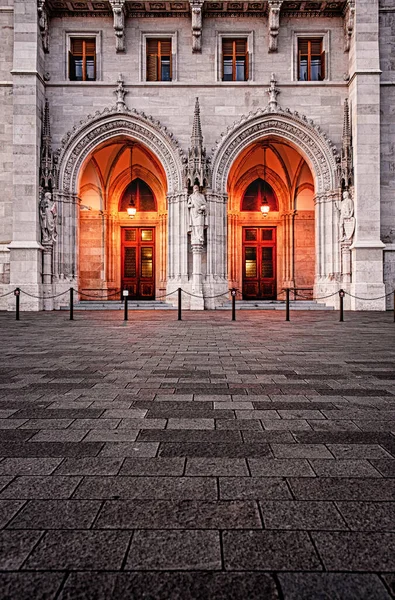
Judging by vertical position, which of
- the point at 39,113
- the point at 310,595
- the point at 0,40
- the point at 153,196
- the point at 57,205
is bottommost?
the point at 310,595

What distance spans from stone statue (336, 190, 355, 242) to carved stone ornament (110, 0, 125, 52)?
11459mm

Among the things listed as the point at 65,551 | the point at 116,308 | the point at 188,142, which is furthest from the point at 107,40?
the point at 65,551

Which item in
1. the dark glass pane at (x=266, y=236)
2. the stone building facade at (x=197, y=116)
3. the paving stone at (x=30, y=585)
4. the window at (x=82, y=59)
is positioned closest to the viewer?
the paving stone at (x=30, y=585)

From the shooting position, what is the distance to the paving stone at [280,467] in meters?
2.40

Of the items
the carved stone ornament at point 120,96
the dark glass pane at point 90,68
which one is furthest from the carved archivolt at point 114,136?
the dark glass pane at point 90,68

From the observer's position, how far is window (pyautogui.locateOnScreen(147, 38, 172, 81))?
20156mm

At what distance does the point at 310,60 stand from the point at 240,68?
10.2 ft

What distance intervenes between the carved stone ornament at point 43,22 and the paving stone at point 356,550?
2212 cm

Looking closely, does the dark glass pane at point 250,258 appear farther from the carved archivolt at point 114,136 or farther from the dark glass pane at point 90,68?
the dark glass pane at point 90,68

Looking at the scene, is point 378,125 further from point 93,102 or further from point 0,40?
point 0,40

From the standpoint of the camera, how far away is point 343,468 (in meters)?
2.49

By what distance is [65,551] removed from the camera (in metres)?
1.66

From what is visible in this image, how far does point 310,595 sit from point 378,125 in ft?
65.9

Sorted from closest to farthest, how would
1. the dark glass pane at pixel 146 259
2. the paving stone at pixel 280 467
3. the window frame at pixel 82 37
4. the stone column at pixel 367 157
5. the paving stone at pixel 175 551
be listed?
the paving stone at pixel 175 551 → the paving stone at pixel 280 467 → the stone column at pixel 367 157 → the window frame at pixel 82 37 → the dark glass pane at pixel 146 259
